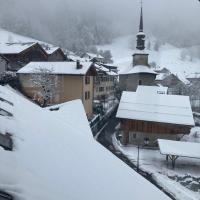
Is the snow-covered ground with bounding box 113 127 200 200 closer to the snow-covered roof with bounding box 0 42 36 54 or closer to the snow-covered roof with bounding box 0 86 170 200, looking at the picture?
the snow-covered roof with bounding box 0 86 170 200

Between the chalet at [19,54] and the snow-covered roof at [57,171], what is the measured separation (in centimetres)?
4172

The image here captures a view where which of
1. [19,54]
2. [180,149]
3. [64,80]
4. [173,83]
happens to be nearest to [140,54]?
[19,54]

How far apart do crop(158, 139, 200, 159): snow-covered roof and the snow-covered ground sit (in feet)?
4.25

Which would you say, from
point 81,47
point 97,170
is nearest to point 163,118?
point 97,170

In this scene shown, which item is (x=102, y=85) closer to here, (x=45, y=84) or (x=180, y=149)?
(x=45, y=84)

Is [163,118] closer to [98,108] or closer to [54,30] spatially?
[98,108]

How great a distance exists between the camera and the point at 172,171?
1047 inches

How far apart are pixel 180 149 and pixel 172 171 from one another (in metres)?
2.61

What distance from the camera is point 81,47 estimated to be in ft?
574

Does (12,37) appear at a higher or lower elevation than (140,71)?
higher

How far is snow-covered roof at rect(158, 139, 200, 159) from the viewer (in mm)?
27389

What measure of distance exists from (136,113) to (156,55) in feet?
551

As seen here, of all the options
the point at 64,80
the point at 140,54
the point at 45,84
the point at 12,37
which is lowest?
the point at 45,84

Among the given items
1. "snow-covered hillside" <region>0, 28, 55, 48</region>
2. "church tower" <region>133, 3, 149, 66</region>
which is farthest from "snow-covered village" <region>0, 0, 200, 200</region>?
"snow-covered hillside" <region>0, 28, 55, 48</region>
